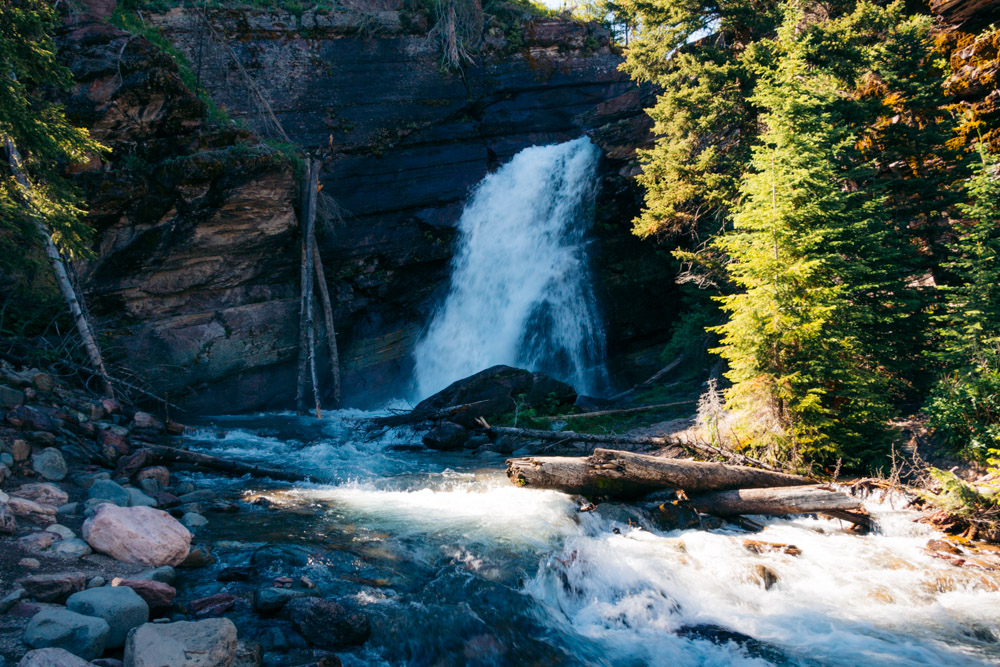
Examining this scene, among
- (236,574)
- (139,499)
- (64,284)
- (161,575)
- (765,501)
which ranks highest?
(64,284)

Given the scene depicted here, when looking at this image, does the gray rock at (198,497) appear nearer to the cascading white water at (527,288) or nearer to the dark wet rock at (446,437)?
the dark wet rock at (446,437)

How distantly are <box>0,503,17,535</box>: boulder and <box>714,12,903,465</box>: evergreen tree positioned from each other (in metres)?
9.70

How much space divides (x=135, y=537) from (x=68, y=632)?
184cm

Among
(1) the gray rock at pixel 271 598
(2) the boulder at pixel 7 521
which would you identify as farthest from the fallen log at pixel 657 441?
(2) the boulder at pixel 7 521

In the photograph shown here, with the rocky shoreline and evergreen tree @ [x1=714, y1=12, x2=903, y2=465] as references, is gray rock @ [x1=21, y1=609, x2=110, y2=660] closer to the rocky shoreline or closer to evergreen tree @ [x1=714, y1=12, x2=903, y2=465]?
the rocky shoreline

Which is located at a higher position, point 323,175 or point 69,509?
point 323,175

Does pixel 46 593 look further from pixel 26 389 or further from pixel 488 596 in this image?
pixel 26 389

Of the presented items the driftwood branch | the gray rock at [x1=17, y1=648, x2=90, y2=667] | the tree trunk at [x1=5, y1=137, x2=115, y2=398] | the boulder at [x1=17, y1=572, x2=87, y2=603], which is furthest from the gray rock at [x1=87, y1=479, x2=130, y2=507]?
the driftwood branch

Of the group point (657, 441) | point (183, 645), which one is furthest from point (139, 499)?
point (657, 441)

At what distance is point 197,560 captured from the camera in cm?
559

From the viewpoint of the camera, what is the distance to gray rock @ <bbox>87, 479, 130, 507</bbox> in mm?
6629

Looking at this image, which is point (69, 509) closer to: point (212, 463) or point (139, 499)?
point (139, 499)

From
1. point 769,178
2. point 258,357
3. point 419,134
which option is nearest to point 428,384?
point 258,357

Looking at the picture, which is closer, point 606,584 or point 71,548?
point 71,548
